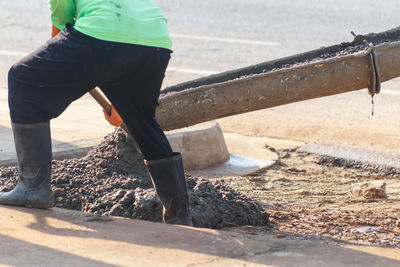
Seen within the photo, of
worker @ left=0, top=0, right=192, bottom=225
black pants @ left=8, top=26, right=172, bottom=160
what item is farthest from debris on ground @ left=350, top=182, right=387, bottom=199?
black pants @ left=8, top=26, right=172, bottom=160

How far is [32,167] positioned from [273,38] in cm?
752

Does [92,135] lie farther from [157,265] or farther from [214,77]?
[157,265]

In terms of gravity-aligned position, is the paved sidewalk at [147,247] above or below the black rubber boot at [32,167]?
below

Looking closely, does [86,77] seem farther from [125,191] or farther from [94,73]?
[125,191]

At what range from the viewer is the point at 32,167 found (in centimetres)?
409

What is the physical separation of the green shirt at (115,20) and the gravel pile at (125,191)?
0.92 m

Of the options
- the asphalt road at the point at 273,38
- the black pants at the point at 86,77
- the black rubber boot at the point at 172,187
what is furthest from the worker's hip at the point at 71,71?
the asphalt road at the point at 273,38

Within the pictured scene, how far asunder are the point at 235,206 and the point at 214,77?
1.05 meters

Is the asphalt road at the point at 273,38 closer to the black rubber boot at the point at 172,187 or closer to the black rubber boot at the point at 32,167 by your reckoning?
the black rubber boot at the point at 172,187

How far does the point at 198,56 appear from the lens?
33.8ft

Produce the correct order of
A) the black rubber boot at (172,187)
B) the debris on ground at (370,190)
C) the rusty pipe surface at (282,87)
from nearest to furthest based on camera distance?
the black rubber boot at (172,187)
the rusty pipe surface at (282,87)
the debris on ground at (370,190)

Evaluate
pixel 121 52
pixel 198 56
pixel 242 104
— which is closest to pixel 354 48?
pixel 242 104

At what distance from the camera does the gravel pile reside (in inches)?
170

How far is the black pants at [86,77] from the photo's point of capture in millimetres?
3775
